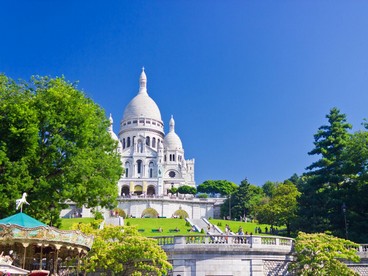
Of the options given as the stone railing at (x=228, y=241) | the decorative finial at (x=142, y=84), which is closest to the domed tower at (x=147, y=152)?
the decorative finial at (x=142, y=84)

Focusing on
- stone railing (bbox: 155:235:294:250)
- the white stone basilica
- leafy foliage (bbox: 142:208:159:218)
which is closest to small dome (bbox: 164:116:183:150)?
the white stone basilica

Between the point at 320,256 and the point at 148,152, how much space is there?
85.9m

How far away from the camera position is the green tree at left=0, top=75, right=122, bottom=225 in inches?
1032

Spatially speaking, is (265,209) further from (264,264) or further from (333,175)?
(264,264)

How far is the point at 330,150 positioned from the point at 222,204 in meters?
39.4

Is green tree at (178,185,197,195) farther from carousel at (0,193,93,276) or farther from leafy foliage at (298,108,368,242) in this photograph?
carousel at (0,193,93,276)

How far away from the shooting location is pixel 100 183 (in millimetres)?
29047

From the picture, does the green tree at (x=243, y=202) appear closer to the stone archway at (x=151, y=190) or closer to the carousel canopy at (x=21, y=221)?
the stone archway at (x=151, y=190)

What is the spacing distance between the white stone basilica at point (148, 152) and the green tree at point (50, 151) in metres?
71.6

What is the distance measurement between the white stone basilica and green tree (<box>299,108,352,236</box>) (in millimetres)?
58035

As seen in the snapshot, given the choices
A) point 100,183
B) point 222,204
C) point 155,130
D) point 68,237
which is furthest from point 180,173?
point 68,237

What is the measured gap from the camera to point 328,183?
4584 cm

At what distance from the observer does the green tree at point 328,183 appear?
41.5 meters

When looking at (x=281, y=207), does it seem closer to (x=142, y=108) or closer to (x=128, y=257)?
(x=128, y=257)
